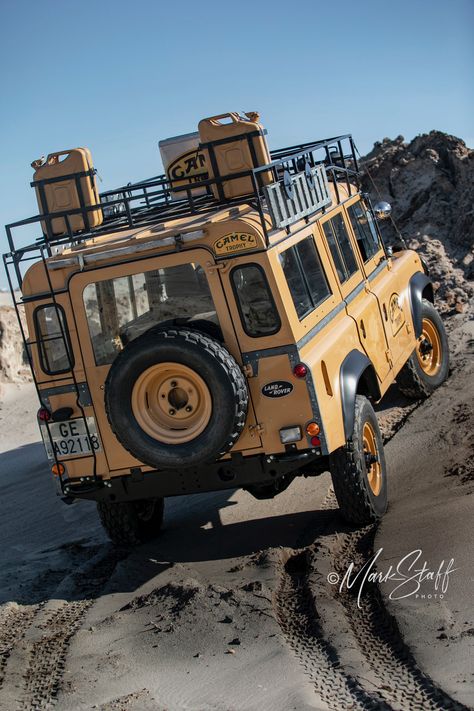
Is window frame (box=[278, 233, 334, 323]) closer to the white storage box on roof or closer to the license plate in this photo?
the license plate

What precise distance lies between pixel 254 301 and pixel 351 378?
0.94 meters

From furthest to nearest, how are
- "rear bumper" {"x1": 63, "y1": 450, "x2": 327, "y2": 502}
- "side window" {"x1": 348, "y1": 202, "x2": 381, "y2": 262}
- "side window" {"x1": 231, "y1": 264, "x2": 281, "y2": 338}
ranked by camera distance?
"side window" {"x1": 348, "y1": 202, "x2": 381, "y2": 262}
"rear bumper" {"x1": 63, "y1": 450, "x2": 327, "y2": 502}
"side window" {"x1": 231, "y1": 264, "x2": 281, "y2": 338}

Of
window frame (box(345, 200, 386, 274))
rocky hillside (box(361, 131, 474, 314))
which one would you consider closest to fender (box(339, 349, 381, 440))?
window frame (box(345, 200, 386, 274))

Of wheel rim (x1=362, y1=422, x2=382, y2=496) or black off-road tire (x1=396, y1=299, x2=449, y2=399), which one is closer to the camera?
wheel rim (x1=362, y1=422, x2=382, y2=496)

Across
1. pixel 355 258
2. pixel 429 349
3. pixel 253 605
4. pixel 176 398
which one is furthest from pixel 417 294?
pixel 253 605

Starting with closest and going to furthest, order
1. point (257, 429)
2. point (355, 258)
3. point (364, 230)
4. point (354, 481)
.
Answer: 1. point (257, 429)
2. point (354, 481)
3. point (355, 258)
4. point (364, 230)

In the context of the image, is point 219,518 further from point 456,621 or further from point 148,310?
point 456,621

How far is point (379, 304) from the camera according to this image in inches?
312

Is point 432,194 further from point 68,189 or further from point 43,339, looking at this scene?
point 43,339

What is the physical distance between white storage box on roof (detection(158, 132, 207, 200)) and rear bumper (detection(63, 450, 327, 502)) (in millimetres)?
3745

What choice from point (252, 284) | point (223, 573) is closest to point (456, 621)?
point (223, 573)

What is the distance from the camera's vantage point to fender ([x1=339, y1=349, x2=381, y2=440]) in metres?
6.26

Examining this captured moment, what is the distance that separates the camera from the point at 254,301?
Result: 19.6ft

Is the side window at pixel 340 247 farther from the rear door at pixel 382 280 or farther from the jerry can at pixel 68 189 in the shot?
the jerry can at pixel 68 189
